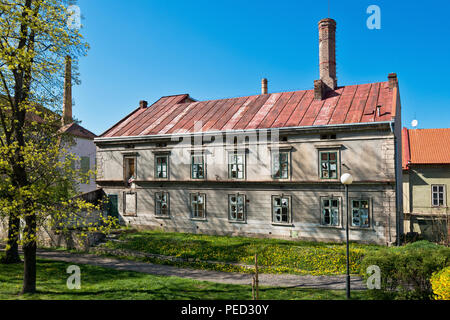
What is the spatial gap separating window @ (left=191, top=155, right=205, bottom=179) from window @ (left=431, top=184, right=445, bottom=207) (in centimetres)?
2066

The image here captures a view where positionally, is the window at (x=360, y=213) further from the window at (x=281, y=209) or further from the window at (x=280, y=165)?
the window at (x=280, y=165)

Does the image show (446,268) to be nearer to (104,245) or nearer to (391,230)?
(391,230)

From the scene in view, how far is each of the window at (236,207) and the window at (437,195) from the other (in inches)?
714

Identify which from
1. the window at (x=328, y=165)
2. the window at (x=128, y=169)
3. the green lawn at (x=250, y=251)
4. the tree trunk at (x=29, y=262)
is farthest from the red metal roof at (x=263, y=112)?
the tree trunk at (x=29, y=262)

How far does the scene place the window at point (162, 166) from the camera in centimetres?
2392

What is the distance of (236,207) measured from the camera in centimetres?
2170

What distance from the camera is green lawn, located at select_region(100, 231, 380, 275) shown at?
15328 millimetres

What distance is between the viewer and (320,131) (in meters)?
19.4

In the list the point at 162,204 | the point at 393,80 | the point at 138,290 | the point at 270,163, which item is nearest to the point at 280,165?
the point at 270,163

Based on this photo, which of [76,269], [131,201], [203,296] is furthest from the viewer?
[131,201]

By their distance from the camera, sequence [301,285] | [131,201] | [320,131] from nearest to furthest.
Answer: [301,285], [320,131], [131,201]

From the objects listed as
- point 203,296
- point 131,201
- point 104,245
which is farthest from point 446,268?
point 131,201

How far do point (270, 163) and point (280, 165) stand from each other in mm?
680

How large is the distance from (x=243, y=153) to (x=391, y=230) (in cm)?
1010
